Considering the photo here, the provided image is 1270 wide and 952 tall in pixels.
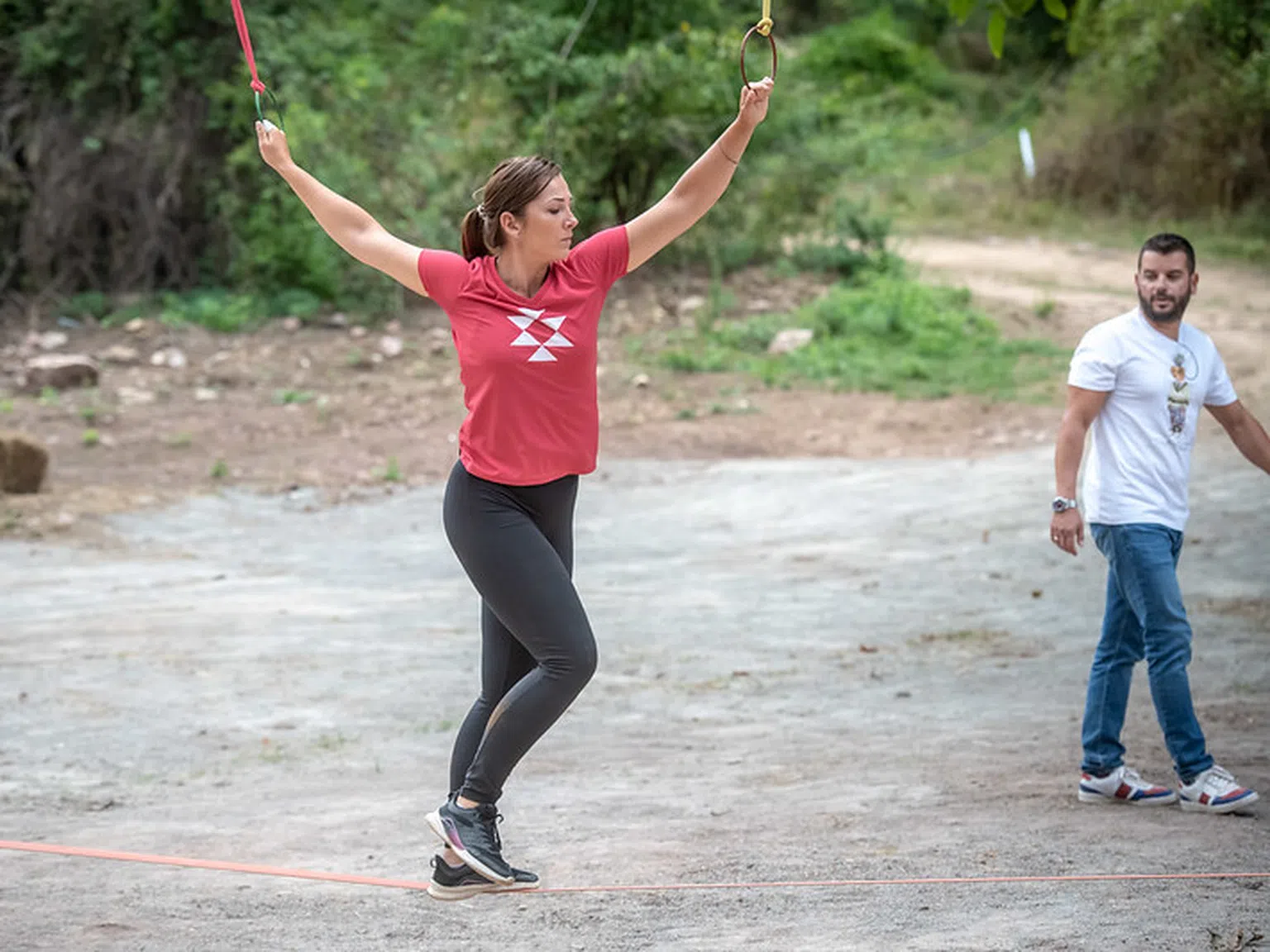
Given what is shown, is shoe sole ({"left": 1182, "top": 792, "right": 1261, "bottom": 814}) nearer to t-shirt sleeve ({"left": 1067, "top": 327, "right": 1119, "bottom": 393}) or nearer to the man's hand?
the man's hand

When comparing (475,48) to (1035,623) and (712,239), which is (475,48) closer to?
(712,239)

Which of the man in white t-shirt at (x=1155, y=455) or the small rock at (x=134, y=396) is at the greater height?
the man in white t-shirt at (x=1155, y=455)

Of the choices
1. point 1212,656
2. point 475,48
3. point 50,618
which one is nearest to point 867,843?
point 1212,656

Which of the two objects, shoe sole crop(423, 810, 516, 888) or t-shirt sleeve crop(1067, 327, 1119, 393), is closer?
shoe sole crop(423, 810, 516, 888)

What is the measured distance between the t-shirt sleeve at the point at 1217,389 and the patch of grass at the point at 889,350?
30.4 feet

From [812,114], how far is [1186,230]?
6327mm

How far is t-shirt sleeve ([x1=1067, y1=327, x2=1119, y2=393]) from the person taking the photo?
5.57 metres

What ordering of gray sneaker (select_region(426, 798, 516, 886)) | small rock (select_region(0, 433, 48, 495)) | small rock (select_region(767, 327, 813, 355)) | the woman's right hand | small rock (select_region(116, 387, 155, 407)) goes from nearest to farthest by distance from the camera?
1. gray sneaker (select_region(426, 798, 516, 886))
2. the woman's right hand
3. small rock (select_region(0, 433, 48, 495))
4. small rock (select_region(116, 387, 155, 407))
5. small rock (select_region(767, 327, 813, 355))

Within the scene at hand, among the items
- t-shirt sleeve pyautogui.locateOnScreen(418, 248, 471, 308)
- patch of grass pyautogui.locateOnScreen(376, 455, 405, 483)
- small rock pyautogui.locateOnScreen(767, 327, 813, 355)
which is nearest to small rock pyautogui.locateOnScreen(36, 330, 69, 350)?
patch of grass pyautogui.locateOnScreen(376, 455, 405, 483)

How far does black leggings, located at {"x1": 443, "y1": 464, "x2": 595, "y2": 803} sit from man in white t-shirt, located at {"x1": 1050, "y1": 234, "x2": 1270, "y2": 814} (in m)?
2.00

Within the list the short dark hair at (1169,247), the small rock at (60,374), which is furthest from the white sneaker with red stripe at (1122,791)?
the small rock at (60,374)

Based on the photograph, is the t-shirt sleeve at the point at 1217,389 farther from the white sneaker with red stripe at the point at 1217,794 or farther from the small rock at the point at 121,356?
the small rock at the point at 121,356

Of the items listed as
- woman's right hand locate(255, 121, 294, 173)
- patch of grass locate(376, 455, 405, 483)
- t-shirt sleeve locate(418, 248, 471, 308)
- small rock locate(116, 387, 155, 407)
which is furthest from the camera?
small rock locate(116, 387, 155, 407)

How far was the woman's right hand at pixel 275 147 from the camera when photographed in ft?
14.8
